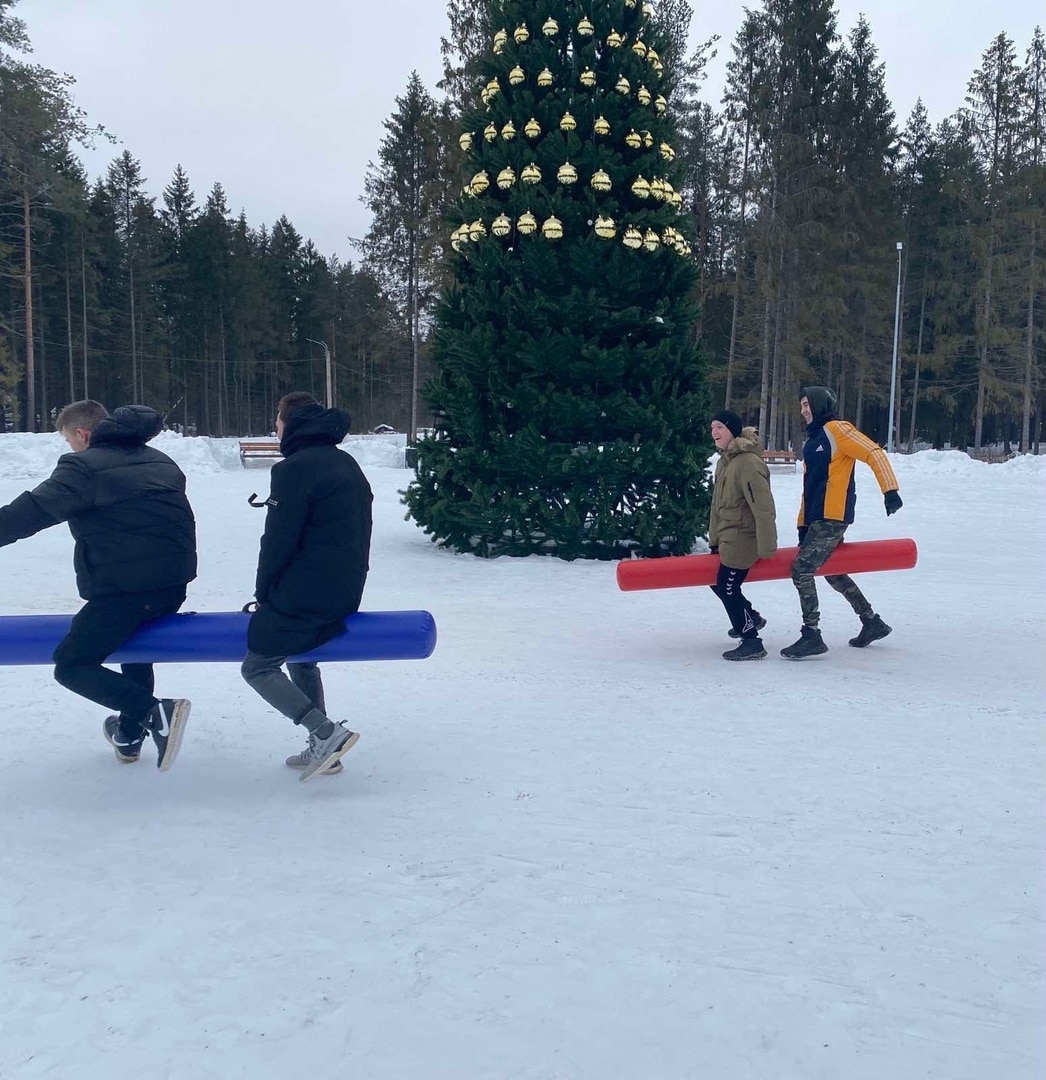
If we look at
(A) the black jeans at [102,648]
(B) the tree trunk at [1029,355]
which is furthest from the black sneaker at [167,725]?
(B) the tree trunk at [1029,355]

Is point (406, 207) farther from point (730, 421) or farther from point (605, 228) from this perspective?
point (730, 421)

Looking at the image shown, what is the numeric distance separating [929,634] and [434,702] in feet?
14.4

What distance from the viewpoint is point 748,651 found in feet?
23.9

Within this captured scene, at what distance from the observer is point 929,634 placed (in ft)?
27.0

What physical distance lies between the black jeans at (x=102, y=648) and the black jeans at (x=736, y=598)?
4228mm

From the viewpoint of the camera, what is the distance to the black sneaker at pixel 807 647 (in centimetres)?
733

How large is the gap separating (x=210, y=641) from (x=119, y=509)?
73 cm

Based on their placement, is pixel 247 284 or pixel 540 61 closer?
pixel 540 61

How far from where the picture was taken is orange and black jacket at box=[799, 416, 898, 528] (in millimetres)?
7199

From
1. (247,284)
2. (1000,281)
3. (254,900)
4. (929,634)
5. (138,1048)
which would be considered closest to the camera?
(138,1048)

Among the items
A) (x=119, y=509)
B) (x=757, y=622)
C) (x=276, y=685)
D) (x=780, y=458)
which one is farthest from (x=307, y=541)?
(x=780, y=458)

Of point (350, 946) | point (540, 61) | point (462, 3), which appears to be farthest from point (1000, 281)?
point (350, 946)

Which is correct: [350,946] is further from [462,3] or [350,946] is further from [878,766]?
[462,3]

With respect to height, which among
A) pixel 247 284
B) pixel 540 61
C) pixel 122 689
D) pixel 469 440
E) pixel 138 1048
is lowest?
pixel 138 1048
